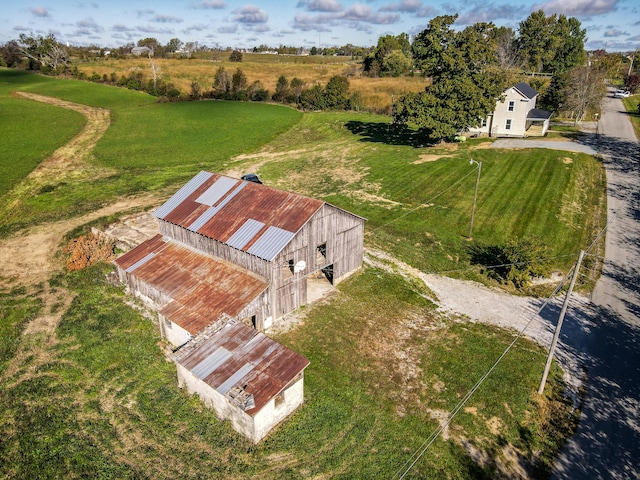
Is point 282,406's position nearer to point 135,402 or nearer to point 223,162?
point 135,402

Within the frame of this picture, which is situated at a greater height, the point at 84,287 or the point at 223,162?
the point at 223,162

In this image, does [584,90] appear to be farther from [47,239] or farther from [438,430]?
[47,239]

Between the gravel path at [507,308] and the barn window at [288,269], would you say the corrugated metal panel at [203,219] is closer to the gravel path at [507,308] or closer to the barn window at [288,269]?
the barn window at [288,269]

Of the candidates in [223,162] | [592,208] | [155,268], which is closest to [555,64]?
[592,208]

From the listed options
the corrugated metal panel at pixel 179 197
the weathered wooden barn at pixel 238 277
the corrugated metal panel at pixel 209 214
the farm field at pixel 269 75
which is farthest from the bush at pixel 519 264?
the farm field at pixel 269 75

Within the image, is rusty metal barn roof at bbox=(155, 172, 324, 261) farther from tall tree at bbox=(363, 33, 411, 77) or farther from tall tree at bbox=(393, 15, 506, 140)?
tall tree at bbox=(363, 33, 411, 77)

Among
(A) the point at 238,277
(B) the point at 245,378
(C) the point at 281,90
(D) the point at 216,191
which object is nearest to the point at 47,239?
(D) the point at 216,191

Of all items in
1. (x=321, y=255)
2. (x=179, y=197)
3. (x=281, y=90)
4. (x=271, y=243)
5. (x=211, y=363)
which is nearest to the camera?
(x=211, y=363)
